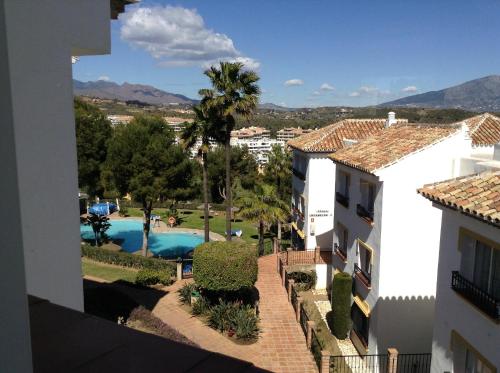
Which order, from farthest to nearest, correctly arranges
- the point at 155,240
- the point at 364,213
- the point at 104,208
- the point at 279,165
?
the point at 104,208 < the point at 279,165 < the point at 155,240 < the point at 364,213

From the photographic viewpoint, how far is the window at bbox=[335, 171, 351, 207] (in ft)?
65.7

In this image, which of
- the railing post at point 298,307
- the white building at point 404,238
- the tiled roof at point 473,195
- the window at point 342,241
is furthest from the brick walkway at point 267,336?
the tiled roof at point 473,195

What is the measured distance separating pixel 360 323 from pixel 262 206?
11.7m

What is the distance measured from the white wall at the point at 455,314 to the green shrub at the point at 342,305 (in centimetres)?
686

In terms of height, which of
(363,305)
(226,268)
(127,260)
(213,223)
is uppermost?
(226,268)

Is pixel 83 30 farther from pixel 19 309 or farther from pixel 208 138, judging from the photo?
pixel 208 138

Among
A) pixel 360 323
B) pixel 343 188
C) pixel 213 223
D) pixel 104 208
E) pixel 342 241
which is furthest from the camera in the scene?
pixel 104 208

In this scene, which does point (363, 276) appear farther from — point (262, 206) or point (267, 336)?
point (262, 206)

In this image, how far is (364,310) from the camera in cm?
1670

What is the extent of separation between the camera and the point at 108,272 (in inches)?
983

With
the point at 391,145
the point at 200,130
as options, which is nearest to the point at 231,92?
the point at 200,130

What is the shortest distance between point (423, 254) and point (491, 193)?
6.43 metres

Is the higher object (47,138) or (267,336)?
(47,138)

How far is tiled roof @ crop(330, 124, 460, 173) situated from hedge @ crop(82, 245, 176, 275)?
11289 millimetres
